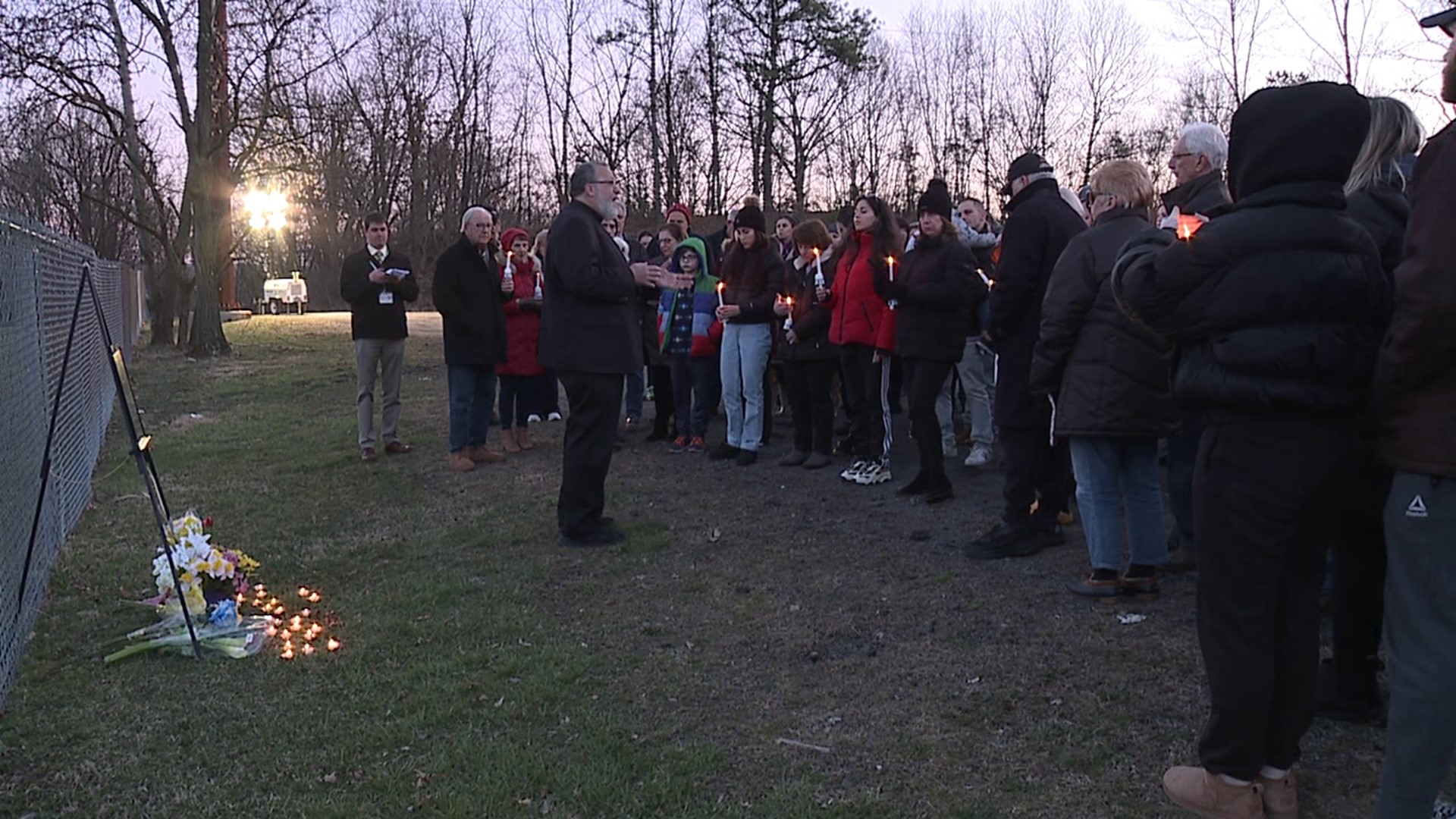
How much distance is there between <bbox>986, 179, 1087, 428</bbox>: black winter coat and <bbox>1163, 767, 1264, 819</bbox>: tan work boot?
2.81m

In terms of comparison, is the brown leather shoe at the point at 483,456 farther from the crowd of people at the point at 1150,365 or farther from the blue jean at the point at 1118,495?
the blue jean at the point at 1118,495

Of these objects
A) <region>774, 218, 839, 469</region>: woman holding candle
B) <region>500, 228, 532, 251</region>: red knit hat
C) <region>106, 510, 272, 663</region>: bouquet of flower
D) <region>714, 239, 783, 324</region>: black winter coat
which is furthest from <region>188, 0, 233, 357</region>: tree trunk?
<region>106, 510, 272, 663</region>: bouquet of flower

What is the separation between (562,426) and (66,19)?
13.5m

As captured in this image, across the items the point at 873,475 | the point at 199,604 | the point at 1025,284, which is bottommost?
the point at 199,604

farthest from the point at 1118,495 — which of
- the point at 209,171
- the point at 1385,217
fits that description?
the point at 209,171

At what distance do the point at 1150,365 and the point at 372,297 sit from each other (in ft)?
21.1

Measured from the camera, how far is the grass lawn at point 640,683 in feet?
11.2

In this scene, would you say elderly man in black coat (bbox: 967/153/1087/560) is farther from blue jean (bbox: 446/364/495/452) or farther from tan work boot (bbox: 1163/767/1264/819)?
blue jean (bbox: 446/364/495/452)

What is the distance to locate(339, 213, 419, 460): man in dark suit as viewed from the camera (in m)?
8.91

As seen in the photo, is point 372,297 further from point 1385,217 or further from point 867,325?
point 1385,217

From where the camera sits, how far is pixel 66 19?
1805 centimetres

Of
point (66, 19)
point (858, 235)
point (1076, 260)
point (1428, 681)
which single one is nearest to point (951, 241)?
point (858, 235)

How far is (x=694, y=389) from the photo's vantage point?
9852 millimetres

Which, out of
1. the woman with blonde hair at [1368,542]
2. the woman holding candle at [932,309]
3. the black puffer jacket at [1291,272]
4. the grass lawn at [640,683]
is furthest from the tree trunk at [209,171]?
the black puffer jacket at [1291,272]
